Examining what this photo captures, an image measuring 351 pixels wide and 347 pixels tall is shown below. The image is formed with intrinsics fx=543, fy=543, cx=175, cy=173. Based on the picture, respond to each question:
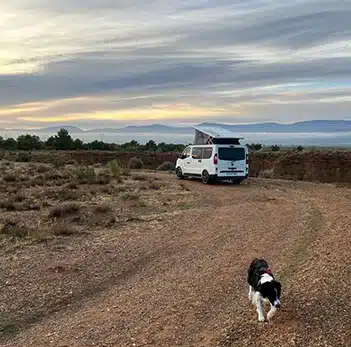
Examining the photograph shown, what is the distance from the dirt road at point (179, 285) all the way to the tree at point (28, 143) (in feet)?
198

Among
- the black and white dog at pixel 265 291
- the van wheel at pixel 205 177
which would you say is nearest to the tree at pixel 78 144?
the van wheel at pixel 205 177

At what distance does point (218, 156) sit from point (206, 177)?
1578mm

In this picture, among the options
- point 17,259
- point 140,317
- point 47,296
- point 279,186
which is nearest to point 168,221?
point 17,259

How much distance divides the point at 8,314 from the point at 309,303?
437cm

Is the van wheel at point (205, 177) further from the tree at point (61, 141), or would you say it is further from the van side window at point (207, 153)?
the tree at point (61, 141)

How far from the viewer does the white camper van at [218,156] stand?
83.8 feet

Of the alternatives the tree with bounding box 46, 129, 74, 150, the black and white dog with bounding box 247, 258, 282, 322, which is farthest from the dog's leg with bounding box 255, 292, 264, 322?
the tree with bounding box 46, 129, 74, 150

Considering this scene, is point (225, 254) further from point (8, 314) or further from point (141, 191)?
point (141, 191)

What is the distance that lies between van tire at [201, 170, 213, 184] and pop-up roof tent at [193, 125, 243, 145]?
1.48 meters

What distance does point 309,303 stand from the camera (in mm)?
7469

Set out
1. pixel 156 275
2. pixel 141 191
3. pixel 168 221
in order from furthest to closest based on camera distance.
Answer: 1. pixel 141 191
2. pixel 168 221
3. pixel 156 275

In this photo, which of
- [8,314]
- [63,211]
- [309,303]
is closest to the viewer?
[309,303]

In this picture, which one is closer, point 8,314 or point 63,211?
point 8,314

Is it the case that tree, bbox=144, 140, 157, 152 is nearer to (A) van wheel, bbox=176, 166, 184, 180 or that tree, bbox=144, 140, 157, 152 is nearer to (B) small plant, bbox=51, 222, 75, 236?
(A) van wheel, bbox=176, 166, 184, 180
